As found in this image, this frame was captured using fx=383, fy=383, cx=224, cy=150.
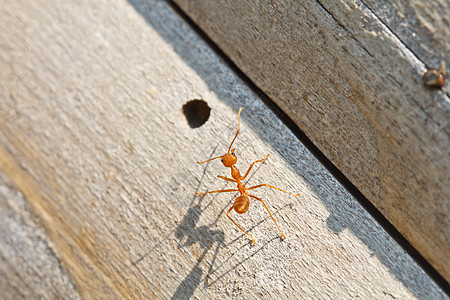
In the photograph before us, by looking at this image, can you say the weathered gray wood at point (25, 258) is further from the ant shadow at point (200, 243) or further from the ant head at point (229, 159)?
the ant head at point (229, 159)

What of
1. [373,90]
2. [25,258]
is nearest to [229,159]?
[373,90]

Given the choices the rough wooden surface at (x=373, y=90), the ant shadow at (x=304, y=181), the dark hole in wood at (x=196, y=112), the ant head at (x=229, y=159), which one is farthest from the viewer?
the dark hole in wood at (x=196, y=112)

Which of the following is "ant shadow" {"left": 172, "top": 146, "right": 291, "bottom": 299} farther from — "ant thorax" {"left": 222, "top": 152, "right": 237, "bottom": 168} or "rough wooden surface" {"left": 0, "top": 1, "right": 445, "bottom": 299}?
"ant thorax" {"left": 222, "top": 152, "right": 237, "bottom": 168}

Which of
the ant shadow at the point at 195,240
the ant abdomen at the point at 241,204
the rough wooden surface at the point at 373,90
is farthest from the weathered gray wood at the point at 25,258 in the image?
the rough wooden surface at the point at 373,90

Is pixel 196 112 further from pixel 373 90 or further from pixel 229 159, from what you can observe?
pixel 373 90

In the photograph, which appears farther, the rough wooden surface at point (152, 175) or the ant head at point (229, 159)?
the ant head at point (229, 159)

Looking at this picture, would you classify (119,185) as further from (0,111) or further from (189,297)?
(0,111)
